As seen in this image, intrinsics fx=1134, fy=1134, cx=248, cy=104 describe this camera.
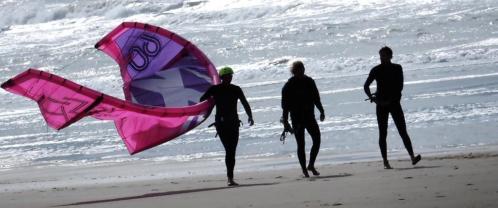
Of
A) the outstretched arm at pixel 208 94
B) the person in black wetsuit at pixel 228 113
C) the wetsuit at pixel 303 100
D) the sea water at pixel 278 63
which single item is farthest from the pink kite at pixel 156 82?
the sea water at pixel 278 63

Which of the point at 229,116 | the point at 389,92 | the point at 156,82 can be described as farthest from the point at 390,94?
the point at 156,82

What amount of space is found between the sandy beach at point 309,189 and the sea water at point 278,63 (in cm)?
159

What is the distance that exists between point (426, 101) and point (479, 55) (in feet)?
34.2

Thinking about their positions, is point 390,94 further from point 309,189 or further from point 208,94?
point 309,189

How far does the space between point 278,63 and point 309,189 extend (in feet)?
78.5

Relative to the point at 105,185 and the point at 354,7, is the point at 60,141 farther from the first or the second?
the point at 354,7

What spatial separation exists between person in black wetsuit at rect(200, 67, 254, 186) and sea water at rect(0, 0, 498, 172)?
2.29 m

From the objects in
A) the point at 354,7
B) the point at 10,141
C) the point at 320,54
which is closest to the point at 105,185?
the point at 10,141

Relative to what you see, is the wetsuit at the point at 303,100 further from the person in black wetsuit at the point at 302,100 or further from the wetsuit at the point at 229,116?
the wetsuit at the point at 229,116

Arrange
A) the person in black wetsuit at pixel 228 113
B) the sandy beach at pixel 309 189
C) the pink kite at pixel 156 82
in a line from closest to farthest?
1. the sandy beach at pixel 309 189
2. the person in black wetsuit at pixel 228 113
3. the pink kite at pixel 156 82

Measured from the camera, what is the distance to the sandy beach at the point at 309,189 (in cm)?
696

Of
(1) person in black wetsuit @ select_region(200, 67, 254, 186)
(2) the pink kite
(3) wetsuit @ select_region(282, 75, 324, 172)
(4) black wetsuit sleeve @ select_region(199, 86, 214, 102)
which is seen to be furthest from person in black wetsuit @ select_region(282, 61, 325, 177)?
(2) the pink kite

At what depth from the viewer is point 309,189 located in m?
8.14

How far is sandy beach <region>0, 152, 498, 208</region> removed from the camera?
A: 6957mm
